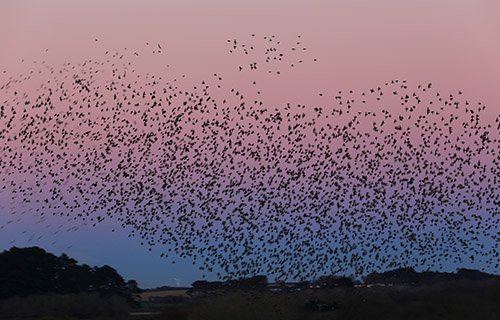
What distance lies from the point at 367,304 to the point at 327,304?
2.71 m

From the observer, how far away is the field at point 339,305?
59375mm

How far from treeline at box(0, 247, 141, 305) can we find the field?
1328 cm

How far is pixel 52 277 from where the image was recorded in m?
84.9

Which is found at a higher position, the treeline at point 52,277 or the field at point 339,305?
the treeline at point 52,277

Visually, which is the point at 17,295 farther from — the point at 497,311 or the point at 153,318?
the point at 497,311

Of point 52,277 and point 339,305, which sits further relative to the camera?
point 52,277

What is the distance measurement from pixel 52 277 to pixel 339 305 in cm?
3032

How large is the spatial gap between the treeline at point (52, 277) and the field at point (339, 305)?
1328 centimetres

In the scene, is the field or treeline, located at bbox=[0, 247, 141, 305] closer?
the field

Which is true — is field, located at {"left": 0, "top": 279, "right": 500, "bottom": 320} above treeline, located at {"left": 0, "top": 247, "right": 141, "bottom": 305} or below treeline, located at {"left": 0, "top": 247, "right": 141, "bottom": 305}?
below

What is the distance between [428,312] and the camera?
62.0 meters

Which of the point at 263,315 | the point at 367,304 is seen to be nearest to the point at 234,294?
the point at 263,315

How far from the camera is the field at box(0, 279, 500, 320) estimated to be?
5938 centimetres

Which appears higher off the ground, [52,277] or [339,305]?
[52,277]
